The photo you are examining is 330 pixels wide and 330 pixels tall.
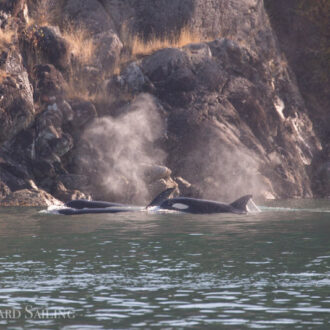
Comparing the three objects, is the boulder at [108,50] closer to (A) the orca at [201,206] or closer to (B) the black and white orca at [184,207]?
(B) the black and white orca at [184,207]

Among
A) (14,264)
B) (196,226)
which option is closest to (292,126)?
(196,226)

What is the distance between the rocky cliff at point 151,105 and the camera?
3384cm

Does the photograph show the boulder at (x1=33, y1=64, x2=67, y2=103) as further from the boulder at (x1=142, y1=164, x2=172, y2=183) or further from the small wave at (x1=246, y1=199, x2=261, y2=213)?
the small wave at (x1=246, y1=199, x2=261, y2=213)

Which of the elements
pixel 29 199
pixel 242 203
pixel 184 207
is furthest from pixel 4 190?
pixel 242 203

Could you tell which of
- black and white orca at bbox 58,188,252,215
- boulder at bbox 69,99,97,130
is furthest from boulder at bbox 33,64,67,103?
black and white orca at bbox 58,188,252,215

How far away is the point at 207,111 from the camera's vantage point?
3825 centimetres

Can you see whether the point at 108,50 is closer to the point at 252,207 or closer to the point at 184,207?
the point at 252,207

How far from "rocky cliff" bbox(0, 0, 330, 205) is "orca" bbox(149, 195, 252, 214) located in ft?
20.2

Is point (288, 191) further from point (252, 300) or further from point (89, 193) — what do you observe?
point (252, 300)

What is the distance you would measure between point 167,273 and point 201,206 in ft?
44.0

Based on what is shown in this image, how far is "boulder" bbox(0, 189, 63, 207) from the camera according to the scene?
3070 cm

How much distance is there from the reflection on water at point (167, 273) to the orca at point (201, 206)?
3.31m

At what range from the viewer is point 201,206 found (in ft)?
89.2

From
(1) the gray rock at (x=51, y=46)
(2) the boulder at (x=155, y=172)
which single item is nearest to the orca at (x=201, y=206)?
(2) the boulder at (x=155, y=172)
